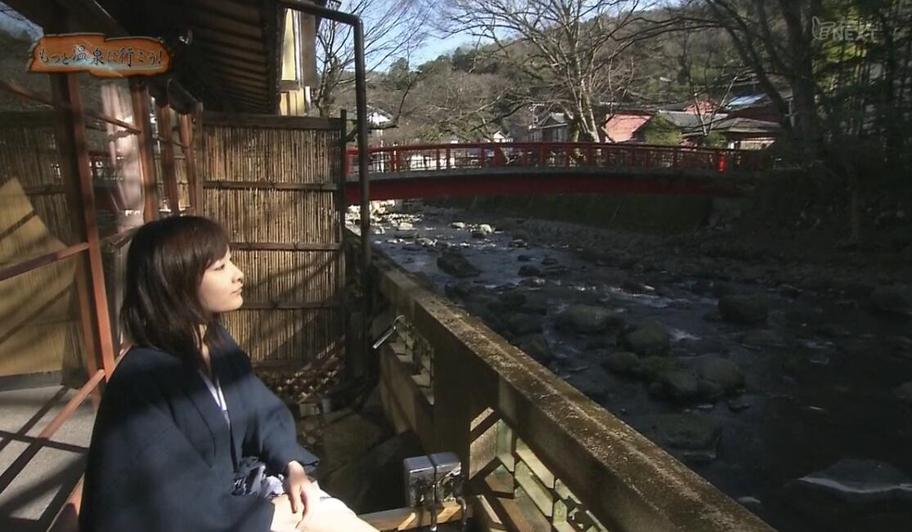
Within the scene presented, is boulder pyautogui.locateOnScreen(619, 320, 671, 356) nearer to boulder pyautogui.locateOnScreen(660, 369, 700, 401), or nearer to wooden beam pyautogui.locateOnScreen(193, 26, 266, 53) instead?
boulder pyautogui.locateOnScreen(660, 369, 700, 401)

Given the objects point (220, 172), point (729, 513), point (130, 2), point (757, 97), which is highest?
point (757, 97)

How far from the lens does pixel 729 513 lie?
5.52 feet

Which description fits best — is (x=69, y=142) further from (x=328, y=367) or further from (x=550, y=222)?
(x=550, y=222)

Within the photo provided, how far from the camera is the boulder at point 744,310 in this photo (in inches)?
514

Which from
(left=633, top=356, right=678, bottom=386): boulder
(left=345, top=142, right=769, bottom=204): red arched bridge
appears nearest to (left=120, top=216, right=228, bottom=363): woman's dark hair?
(left=633, top=356, right=678, bottom=386): boulder

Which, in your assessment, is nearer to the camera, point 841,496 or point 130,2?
point 130,2

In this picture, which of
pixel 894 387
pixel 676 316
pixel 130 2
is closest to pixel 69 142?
pixel 130 2

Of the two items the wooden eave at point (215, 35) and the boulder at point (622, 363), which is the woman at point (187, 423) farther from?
the boulder at point (622, 363)

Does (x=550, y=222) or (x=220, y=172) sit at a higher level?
(x=220, y=172)

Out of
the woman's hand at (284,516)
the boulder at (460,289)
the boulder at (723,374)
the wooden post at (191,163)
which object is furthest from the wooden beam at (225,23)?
the boulder at (460,289)

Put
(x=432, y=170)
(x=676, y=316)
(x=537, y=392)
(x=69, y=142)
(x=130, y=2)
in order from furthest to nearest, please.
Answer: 1. (x=432, y=170)
2. (x=676, y=316)
3. (x=130, y=2)
4. (x=69, y=142)
5. (x=537, y=392)

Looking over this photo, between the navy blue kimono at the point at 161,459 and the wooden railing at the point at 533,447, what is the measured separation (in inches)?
40.9

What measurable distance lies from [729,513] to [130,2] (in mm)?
4150

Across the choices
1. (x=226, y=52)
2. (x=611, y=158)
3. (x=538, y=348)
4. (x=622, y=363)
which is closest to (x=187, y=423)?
(x=226, y=52)
